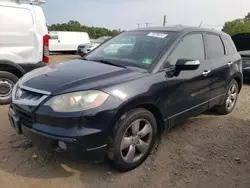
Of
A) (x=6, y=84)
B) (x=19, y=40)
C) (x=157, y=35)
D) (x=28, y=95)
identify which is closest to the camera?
(x=28, y=95)

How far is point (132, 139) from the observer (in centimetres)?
278

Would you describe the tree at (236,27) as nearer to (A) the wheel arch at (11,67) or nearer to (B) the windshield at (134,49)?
(B) the windshield at (134,49)

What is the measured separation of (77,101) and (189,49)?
1.90 m

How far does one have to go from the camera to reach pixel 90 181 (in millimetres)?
2668

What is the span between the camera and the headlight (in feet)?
7.82

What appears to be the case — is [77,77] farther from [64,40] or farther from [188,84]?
[64,40]

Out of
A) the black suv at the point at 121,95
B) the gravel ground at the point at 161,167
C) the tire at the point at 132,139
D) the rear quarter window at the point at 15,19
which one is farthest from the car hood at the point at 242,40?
the tire at the point at 132,139

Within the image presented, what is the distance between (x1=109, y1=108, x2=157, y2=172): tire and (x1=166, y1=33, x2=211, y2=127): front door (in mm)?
378

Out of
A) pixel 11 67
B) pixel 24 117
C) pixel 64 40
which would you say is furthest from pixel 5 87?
pixel 64 40

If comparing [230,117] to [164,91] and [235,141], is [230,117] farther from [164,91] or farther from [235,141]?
[164,91]

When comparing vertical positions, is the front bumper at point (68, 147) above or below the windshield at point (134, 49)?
below

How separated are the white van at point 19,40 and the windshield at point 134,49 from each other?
1.67m

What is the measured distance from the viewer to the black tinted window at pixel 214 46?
3.96 metres

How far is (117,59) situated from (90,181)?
1.55m
